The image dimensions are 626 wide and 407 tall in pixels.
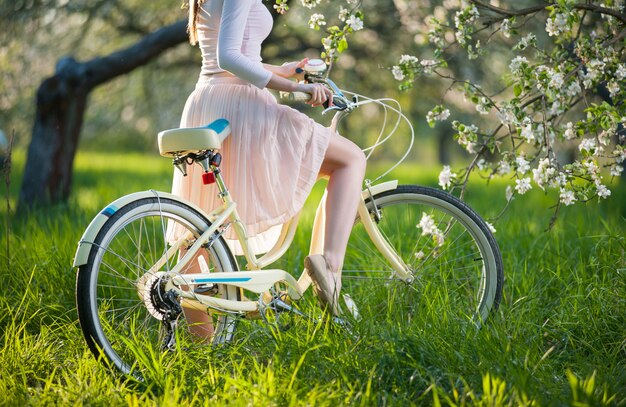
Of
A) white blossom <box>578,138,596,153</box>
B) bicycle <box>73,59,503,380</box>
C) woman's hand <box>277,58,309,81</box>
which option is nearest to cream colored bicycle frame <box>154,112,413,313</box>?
bicycle <box>73,59,503,380</box>

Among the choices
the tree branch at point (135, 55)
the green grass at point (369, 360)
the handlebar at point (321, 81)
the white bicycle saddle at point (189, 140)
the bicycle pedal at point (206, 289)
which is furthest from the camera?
the tree branch at point (135, 55)

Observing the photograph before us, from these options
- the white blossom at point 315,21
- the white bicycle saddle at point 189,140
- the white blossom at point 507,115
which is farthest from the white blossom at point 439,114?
the white bicycle saddle at point 189,140

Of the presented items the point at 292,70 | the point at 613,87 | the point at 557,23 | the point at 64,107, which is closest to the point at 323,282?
the point at 292,70

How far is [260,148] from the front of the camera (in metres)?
3.30

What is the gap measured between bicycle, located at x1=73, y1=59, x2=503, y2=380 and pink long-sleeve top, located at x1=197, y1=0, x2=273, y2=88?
21 cm

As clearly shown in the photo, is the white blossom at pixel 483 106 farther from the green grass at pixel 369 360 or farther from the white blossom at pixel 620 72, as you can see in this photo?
the green grass at pixel 369 360

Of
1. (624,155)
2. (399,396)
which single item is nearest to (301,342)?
(399,396)

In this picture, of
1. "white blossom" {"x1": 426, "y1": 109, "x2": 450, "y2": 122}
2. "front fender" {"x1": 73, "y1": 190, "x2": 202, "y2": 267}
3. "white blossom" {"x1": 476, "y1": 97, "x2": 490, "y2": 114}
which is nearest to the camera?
"front fender" {"x1": 73, "y1": 190, "x2": 202, "y2": 267}

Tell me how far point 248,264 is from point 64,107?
4453 millimetres

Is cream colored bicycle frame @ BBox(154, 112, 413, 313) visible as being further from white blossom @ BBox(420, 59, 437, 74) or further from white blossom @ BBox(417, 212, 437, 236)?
white blossom @ BBox(420, 59, 437, 74)

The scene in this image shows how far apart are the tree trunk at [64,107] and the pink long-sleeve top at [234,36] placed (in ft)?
12.9

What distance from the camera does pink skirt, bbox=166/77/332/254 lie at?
3.30m

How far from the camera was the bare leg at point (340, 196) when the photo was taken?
341 centimetres

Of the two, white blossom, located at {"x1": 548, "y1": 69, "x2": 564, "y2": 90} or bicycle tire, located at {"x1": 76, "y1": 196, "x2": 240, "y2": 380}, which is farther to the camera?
white blossom, located at {"x1": 548, "y1": 69, "x2": 564, "y2": 90}
